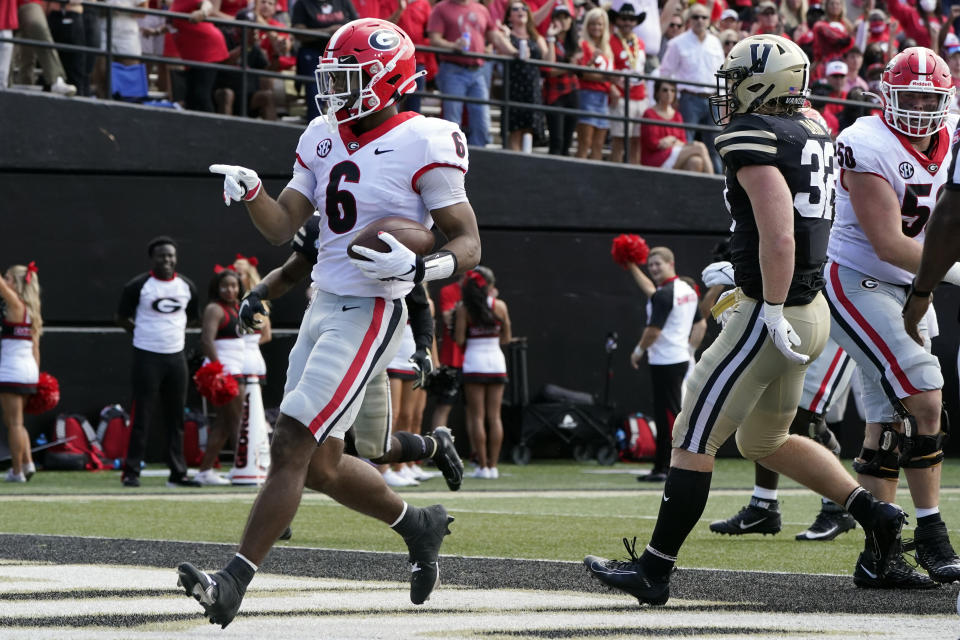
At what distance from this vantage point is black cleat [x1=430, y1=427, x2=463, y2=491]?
7.70 metres

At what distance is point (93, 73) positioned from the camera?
51.8 ft

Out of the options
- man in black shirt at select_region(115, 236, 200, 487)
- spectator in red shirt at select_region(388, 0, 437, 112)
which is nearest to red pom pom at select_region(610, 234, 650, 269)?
spectator in red shirt at select_region(388, 0, 437, 112)

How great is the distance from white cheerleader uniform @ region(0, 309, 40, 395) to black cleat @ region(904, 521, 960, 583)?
328 inches

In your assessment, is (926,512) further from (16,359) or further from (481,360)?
(16,359)

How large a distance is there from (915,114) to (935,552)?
179cm

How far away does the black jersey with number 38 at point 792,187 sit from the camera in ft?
18.3

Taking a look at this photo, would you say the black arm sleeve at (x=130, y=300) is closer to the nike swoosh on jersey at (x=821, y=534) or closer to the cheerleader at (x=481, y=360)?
the cheerleader at (x=481, y=360)

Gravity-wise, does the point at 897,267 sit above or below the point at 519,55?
below

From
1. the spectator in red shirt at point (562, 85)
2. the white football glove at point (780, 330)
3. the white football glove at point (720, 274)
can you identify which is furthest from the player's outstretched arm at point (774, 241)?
the spectator in red shirt at point (562, 85)

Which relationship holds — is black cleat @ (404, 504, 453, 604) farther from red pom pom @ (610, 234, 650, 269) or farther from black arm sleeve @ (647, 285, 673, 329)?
red pom pom @ (610, 234, 650, 269)

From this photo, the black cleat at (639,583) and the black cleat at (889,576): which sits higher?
the black cleat at (639,583)

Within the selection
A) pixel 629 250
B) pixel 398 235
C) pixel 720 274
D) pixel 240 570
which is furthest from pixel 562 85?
pixel 240 570

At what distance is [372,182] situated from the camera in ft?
17.7

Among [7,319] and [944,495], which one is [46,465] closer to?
[7,319]
